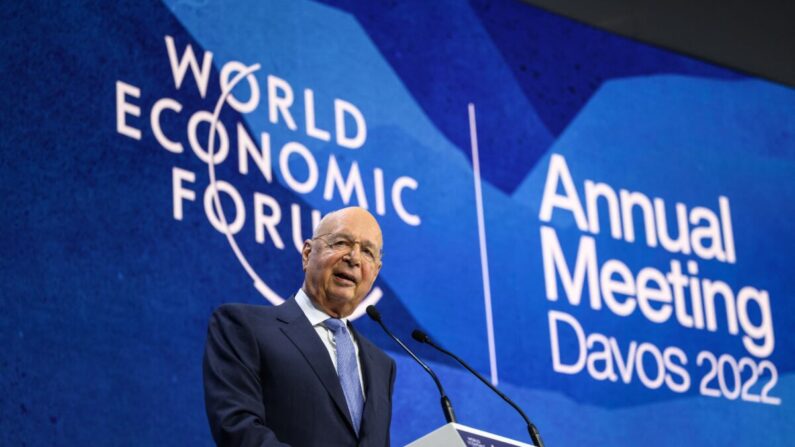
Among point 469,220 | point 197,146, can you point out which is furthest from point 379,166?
point 197,146

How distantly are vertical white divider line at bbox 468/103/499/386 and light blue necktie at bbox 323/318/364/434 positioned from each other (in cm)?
157

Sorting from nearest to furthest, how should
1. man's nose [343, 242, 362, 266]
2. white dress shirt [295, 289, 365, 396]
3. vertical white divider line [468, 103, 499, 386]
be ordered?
1. white dress shirt [295, 289, 365, 396]
2. man's nose [343, 242, 362, 266]
3. vertical white divider line [468, 103, 499, 386]

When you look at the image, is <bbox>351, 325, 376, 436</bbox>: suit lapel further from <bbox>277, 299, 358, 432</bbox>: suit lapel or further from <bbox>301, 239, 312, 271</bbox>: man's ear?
<bbox>301, 239, 312, 271</bbox>: man's ear

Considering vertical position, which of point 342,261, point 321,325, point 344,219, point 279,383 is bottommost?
point 279,383

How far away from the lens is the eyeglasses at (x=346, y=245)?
3.41 metres

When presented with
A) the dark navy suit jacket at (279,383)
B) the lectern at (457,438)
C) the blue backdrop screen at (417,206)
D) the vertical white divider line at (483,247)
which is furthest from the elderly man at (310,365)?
the vertical white divider line at (483,247)

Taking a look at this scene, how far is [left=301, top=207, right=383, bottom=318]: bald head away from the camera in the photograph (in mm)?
3350

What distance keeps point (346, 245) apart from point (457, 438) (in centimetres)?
94

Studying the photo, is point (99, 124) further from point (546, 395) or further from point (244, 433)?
point (546, 395)

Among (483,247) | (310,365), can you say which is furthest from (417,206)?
(310,365)

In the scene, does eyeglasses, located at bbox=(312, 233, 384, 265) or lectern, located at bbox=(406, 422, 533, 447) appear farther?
eyeglasses, located at bbox=(312, 233, 384, 265)

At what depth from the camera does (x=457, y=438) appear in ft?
8.50

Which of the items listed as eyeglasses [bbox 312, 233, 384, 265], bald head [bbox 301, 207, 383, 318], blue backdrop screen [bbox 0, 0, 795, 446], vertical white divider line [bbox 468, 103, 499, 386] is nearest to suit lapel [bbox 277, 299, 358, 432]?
bald head [bbox 301, 207, 383, 318]

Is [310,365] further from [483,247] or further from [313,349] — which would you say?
[483,247]
